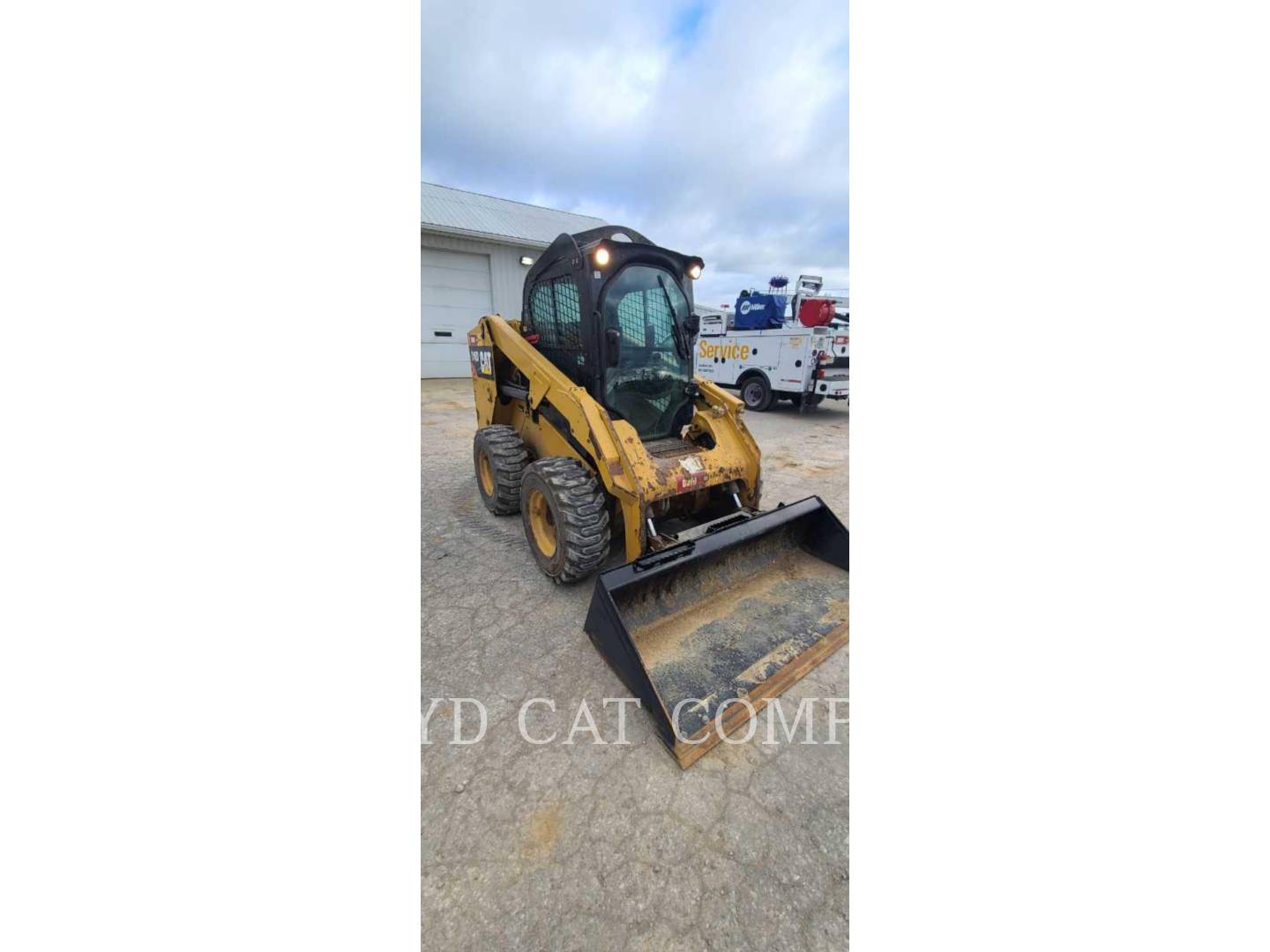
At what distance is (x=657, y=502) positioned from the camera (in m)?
3.03

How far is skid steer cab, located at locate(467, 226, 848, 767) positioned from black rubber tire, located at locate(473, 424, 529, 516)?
1 cm

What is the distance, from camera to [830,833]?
1585 millimetres

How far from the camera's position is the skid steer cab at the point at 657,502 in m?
2.20

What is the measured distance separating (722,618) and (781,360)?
27.8ft

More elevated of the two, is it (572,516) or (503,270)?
(503,270)

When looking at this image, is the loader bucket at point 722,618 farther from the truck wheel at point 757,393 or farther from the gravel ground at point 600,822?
the truck wheel at point 757,393

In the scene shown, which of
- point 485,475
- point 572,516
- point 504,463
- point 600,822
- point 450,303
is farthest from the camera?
point 450,303

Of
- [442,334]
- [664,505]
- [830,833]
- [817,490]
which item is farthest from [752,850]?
[442,334]

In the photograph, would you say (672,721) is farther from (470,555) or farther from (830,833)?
(470,555)

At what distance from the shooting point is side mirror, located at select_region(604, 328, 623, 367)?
286 cm

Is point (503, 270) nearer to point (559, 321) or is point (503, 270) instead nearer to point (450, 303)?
point (450, 303)

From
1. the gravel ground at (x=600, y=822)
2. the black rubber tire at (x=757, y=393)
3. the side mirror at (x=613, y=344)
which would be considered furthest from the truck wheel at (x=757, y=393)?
the gravel ground at (x=600, y=822)

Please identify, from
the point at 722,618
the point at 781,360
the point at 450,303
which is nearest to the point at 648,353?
the point at 722,618

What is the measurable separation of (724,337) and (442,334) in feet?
25.8
